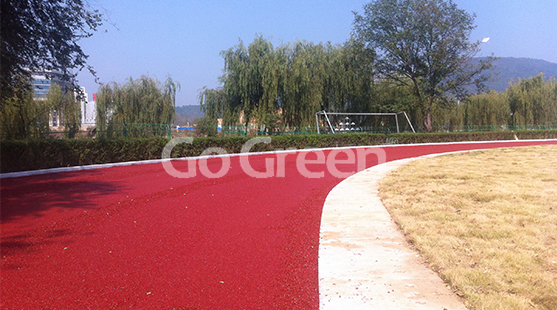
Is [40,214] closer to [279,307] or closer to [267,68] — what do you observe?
[279,307]

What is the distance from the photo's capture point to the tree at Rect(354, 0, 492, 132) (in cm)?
3731

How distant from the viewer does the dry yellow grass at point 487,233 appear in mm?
3640

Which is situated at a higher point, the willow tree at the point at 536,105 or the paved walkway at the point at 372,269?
the willow tree at the point at 536,105

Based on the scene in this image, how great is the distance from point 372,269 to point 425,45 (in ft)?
128

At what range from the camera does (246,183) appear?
11.3m

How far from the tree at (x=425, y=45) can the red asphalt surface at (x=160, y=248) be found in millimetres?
32276

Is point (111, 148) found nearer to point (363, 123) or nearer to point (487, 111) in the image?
point (363, 123)

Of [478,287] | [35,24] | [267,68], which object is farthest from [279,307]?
[267,68]

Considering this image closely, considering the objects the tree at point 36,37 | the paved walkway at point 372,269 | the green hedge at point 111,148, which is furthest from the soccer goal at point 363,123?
the paved walkway at point 372,269

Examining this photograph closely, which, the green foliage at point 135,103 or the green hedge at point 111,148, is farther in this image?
the green foliage at point 135,103

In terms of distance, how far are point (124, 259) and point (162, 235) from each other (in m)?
1.11

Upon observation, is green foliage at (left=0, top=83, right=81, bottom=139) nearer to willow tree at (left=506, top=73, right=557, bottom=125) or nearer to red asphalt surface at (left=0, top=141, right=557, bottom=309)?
red asphalt surface at (left=0, top=141, right=557, bottom=309)

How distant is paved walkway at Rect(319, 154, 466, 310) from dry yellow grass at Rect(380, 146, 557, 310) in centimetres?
22

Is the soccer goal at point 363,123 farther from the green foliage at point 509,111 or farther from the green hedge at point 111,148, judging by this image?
the green foliage at point 509,111
